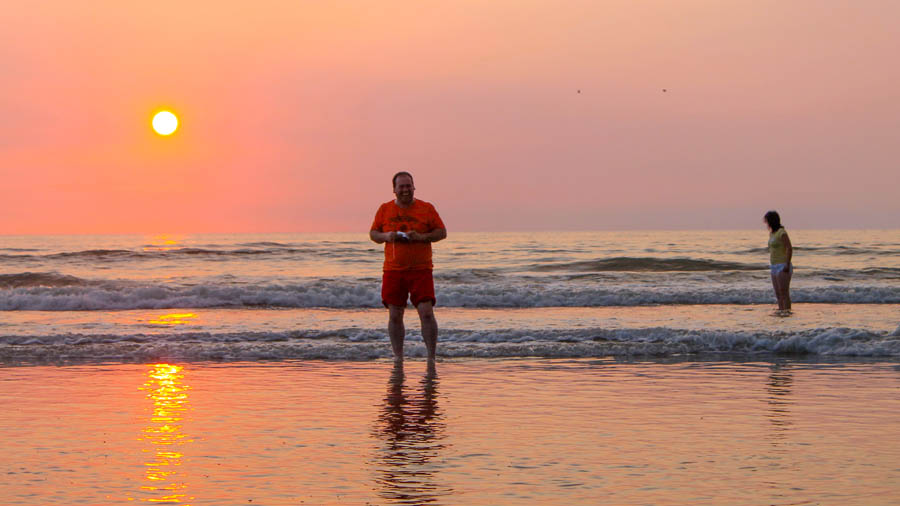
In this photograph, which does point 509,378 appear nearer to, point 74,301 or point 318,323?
point 318,323

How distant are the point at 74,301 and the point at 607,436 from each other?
1528 cm

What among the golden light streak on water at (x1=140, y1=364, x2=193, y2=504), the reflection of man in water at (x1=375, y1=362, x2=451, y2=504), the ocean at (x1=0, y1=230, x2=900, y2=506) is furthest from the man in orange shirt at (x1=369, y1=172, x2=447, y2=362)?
the golden light streak on water at (x1=140, y1=364, x2=193, y2=504)

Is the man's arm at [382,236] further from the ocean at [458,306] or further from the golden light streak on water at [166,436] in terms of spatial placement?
the golden light streak on water at [166,436]

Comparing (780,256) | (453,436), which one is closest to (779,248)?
(780,256)

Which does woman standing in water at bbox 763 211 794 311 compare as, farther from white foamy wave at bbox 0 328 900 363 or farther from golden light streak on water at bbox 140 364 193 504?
golden light streak on water at bbox 140 364 193 504

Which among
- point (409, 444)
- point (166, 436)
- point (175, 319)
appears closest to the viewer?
point (409, 444)

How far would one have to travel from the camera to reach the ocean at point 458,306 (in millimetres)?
9969

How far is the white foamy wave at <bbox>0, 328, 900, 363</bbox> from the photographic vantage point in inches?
376

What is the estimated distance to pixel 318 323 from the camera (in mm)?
13820

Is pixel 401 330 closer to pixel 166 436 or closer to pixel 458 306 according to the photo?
pixel 166 436

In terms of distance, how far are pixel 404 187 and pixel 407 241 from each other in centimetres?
45

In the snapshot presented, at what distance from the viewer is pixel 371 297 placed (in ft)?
63.3

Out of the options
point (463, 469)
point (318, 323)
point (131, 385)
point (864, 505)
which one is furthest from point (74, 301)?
point (864, 505)

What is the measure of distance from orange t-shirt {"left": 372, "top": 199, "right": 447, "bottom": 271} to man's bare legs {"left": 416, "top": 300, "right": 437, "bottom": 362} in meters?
0.35
